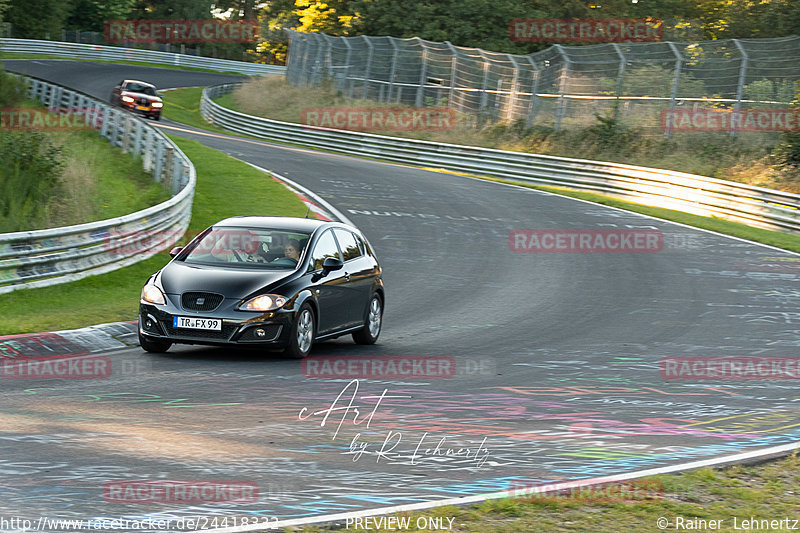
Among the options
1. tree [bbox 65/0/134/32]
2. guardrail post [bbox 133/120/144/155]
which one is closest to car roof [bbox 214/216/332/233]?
guardrail post [bbox 133/120/144/155]

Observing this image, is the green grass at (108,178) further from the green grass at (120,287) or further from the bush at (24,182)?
the green grass at (120,287)

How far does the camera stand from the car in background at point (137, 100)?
4697 cm

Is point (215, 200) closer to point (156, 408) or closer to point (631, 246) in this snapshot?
point (631, 246)

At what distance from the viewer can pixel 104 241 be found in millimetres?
15797

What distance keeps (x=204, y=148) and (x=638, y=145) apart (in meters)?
15.1

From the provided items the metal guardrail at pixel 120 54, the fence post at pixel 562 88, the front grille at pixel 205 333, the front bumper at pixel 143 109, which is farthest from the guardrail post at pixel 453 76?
the front grille at pixel 205 333

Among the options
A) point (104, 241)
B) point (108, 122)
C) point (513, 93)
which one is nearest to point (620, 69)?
point (513, 93)

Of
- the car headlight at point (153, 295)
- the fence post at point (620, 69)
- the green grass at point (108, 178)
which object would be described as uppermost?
the fence post at point (620, 69)

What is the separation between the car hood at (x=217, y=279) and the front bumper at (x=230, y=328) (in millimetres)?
254

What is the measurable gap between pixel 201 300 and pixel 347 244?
261 centimetres

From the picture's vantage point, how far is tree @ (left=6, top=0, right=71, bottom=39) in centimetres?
7431

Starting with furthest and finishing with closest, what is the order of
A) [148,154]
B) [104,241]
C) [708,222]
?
1. [708,222]
2. [148,154]
3. [104,241]

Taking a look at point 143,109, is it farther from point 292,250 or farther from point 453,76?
point 292,250

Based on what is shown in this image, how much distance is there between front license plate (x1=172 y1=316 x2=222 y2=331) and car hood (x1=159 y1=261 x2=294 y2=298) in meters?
0.32
